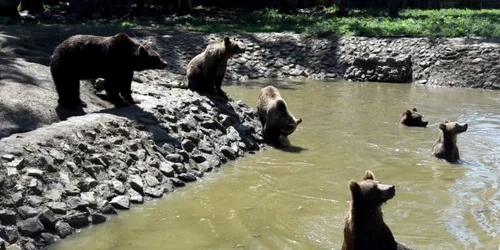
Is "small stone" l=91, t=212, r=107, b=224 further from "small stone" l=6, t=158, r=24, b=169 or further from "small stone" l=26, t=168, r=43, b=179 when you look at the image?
"small stone" l=6, t=158, r=24, b=169

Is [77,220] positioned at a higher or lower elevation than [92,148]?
lower

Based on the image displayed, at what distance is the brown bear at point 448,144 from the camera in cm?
1283

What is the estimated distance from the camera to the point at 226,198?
10.4 m

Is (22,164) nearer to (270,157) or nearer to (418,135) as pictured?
(270,157)

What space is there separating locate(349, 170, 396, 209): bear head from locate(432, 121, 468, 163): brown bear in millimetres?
5596

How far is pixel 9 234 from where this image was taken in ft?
26.2

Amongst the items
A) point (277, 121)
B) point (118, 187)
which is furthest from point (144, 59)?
point (118, 187)

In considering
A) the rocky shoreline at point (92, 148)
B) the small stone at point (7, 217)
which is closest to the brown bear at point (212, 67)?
the rocky shoreline at point (92, 148)

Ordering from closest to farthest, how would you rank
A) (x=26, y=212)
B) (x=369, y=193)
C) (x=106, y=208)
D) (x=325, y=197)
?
(x=369, y=193) → (x=26, y=212) → (x=106, y=208) → (x=325, y=197)

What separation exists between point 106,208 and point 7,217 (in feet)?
4.87

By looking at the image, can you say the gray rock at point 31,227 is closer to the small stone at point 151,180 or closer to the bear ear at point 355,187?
the small stone at point 151,180

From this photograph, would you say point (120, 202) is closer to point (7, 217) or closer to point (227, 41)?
point (7, 217)

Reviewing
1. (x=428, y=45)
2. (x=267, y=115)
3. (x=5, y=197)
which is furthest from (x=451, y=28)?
(x=5, y=197)

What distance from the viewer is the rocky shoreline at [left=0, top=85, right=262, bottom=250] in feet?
28.2
